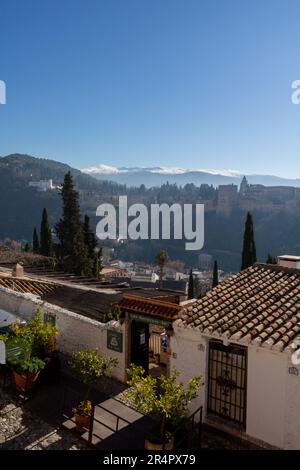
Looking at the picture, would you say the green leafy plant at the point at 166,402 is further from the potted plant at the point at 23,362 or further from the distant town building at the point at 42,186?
the distant town building at the point at 42,186

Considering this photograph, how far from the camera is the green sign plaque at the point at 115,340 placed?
10.8 meters

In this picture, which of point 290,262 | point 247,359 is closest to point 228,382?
point 247,359

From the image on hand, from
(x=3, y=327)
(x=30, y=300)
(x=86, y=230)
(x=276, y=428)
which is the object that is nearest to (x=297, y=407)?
(x=276, y=428)

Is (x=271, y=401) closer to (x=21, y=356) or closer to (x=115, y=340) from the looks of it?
(x=115, y=340)

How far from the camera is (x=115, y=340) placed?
1096 centimetres

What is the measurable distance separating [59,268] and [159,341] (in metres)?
28.9

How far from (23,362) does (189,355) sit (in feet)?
12.6

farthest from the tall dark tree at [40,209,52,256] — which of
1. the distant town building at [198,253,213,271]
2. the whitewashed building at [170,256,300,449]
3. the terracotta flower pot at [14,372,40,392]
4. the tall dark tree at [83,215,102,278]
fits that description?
the distant town building at [198,253,213,271]

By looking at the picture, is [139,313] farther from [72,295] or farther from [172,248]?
[172,248]

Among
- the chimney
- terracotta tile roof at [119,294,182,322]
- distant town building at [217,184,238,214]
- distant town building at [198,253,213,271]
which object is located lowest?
distant town building at [198,253,213,271]

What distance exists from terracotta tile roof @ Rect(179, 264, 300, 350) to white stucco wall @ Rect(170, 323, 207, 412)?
28 centimetres

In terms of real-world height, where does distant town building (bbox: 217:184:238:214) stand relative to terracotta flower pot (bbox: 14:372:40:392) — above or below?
above

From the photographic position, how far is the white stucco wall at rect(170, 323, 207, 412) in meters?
8.98

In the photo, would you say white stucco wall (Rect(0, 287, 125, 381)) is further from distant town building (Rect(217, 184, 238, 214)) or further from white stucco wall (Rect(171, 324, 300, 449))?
distant town building (Rect(217, 184, 238, 214))
